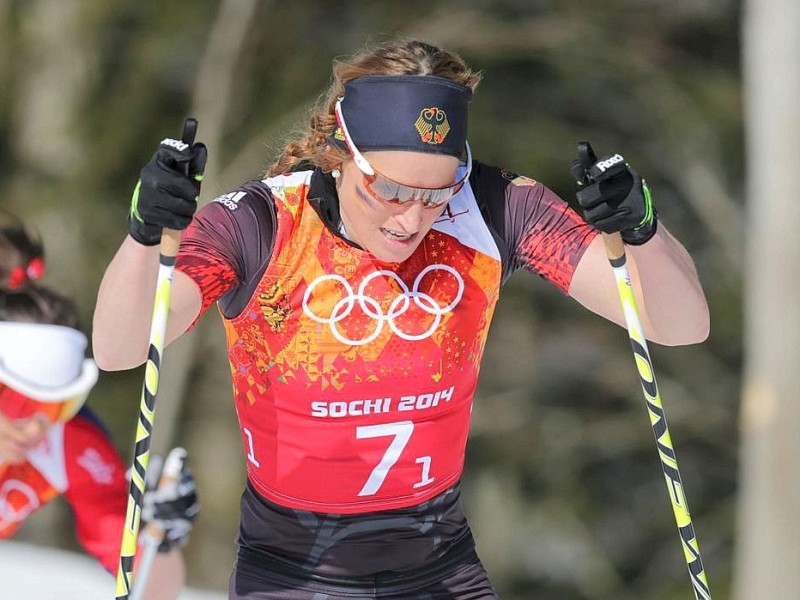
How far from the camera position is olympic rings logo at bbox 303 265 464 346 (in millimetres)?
3002

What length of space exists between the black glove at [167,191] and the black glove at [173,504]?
5.32ft

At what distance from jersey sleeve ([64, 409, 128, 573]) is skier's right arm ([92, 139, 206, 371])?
1.55 metres

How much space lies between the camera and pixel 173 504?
14.0ft

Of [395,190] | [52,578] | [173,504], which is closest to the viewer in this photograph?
[395,190]

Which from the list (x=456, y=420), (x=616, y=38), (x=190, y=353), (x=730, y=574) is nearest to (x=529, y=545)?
(x=730, y=574)

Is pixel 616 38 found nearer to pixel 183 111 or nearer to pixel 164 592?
pixel 183 111

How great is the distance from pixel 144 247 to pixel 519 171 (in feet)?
30.8

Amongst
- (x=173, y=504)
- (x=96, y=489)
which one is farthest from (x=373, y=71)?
(x=96, y=489)

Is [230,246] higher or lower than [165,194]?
lower

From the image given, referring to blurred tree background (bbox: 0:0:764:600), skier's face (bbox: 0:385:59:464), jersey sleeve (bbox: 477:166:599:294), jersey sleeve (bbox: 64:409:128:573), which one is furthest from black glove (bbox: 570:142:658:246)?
blurred tree background (bbox: 0:0:764:600)

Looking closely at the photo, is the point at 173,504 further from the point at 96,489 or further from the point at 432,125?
the point at 432,125

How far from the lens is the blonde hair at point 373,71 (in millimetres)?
→ 3014

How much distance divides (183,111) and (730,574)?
275 inches

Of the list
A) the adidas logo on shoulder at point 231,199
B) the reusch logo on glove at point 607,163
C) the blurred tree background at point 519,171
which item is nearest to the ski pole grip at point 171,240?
the adidas logo on shoulder at point 231,199
